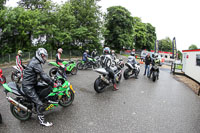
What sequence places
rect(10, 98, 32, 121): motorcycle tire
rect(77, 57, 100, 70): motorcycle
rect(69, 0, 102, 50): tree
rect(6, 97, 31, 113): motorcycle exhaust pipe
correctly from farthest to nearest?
rect(69, 0, 102, 50): tree < rect(77, 57, 100, 70): motorcycle < rect(10, 98, 32, 121): motorcycle tire < rect(6, 97, 31, 113): motorcycle exhaust pipe

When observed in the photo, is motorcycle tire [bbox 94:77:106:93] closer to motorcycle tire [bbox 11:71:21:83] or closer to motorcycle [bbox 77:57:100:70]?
motorcycle tire [bbox 11:71:21:83]

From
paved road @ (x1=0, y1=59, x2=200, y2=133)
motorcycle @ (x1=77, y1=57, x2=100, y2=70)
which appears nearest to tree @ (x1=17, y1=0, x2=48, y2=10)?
motorcycle @ (x1=77, y1=57, x2=100, y2=70)

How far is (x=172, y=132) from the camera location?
146 inches

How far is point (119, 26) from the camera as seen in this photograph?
39.1m

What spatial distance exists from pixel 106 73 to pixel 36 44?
1927 cm

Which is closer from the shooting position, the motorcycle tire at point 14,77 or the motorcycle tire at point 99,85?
the motorcycle tire at point 99,85

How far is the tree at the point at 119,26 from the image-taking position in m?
38.1

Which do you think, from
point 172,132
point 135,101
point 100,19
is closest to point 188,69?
point 135,101

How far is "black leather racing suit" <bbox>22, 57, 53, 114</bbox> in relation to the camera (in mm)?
3508

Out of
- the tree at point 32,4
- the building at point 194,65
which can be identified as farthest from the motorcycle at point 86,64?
the tree at point 32,4

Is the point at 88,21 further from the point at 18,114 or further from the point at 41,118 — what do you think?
the point at 41,118

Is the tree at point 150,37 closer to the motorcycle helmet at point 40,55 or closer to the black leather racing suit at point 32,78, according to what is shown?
the motorcycle helmet at point 40,55

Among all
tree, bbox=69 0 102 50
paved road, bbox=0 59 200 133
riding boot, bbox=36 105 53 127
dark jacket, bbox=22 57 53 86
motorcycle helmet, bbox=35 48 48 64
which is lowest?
paved road, bbox=0 59 200 133

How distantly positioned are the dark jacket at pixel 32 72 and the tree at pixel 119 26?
115 ft
